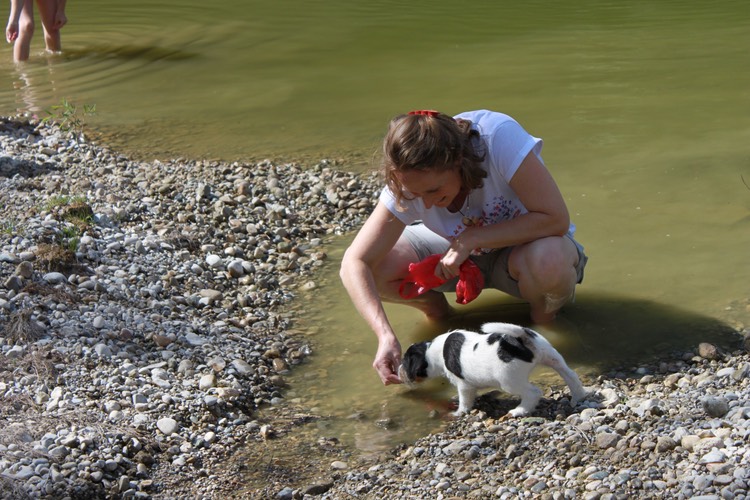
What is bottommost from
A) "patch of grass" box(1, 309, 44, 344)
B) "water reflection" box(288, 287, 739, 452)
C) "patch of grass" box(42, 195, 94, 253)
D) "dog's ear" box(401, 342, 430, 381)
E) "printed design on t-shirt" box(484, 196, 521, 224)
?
"water reflection" box(288, 287, 739, 452)

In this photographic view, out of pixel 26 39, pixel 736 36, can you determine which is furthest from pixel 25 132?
pixel 736 36

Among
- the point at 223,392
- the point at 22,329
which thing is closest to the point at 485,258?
the point at 223,392

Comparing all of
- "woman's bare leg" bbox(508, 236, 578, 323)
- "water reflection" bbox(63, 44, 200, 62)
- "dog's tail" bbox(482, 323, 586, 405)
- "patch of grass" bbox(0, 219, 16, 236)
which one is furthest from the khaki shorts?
"water reflection" bbox(63, 44, 200, 62)

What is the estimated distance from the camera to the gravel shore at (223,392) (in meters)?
3.25

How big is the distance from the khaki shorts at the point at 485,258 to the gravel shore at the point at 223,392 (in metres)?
0.61

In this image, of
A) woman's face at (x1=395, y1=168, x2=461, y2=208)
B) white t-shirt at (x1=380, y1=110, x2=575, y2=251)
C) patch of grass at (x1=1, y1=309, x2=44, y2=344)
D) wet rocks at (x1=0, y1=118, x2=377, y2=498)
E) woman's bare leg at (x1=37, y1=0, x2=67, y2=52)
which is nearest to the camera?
wet rocks at (x1=0, y1=118, x2=377, y2=498)

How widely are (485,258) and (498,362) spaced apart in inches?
37.2

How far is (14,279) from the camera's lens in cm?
459

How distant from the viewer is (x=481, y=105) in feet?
26.7

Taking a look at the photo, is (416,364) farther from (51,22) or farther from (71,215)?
(51,22)

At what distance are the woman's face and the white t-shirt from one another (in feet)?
0.66

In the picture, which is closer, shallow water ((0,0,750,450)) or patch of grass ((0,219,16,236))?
shallow water ((0,0,750,450))

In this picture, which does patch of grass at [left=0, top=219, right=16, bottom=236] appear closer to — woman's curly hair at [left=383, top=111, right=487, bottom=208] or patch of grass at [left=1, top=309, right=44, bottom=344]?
patch of grass at [left=1, top=309, right=44, bottom=344]

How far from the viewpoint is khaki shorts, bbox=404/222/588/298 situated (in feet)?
14.4
